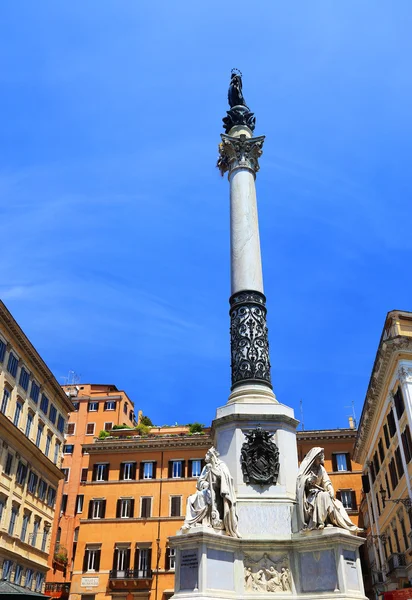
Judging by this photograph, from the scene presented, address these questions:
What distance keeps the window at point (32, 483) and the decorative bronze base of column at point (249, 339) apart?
104 ft

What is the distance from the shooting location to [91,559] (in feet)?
168

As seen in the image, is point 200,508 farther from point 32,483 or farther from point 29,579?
point 29,579

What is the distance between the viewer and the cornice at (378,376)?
3419cm

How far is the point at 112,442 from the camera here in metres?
56.1

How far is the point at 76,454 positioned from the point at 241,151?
178 feet

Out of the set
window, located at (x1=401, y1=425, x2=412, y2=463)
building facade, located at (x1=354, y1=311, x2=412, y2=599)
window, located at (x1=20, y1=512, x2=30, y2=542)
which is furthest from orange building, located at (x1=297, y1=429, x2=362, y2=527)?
window, located at (x1=20, y1=512, x2=30, y2=542)

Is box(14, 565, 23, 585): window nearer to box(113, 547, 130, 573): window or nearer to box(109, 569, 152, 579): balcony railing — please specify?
box(109, 569, 152, 579): balcony railing

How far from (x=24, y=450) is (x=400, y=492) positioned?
2612 centimetres

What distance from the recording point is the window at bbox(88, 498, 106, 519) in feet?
175

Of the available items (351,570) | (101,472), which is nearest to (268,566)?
(351,570)

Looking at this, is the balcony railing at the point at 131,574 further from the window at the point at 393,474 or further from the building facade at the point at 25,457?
the window at the point at 393,474

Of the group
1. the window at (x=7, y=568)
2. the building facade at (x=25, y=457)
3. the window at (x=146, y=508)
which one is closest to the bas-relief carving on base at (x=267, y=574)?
the building facade at (x=25, y=457)

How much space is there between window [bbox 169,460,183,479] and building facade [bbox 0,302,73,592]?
33.4 feet

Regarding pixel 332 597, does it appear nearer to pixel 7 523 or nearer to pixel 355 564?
pixel 355 564
